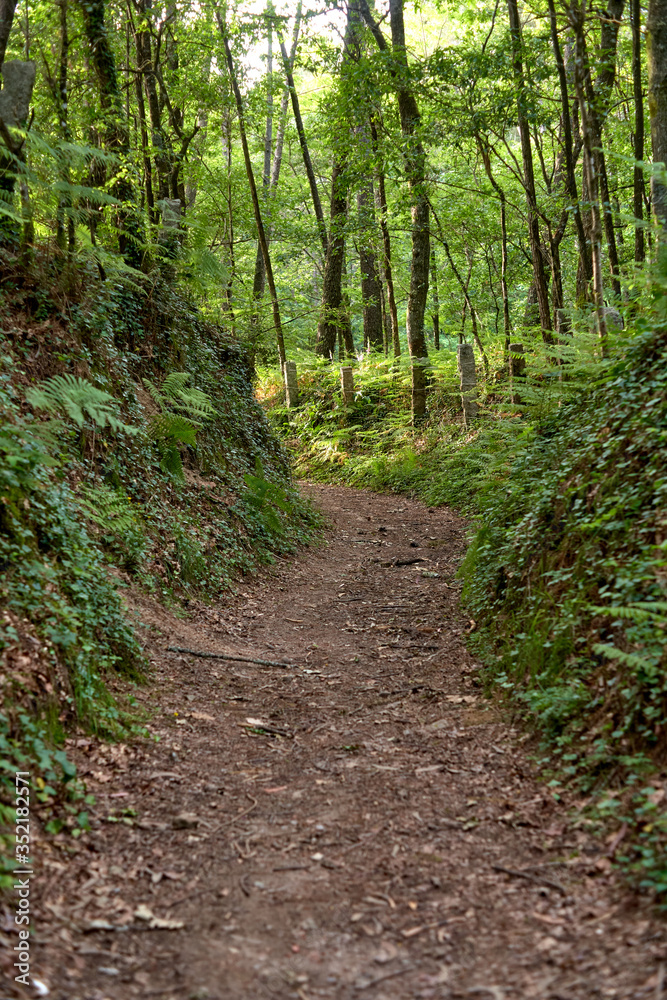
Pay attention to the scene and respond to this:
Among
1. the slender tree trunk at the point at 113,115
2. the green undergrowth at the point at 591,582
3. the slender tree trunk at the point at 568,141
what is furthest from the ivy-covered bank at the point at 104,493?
the slender tree trunk at the point at 568,141

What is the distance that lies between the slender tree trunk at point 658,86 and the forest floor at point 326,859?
5.50 meters

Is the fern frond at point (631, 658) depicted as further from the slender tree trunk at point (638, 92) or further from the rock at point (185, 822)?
the slender tree trunk at point (638, 92)

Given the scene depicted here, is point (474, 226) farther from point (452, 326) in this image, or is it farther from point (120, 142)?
point (120, 142)

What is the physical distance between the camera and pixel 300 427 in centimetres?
1859

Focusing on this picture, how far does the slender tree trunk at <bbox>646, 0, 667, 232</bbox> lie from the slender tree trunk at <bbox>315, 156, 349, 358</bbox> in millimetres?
8929

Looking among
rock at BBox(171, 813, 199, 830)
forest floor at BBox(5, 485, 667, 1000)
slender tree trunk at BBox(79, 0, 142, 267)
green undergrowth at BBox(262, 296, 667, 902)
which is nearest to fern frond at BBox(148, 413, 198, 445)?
slender tree trunk at BBox(79, 0, 142, 267)

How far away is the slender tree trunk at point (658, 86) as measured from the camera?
24.4ft

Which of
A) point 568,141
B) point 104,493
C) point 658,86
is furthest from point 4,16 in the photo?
point 658,86

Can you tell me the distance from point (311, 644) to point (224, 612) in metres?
1.01

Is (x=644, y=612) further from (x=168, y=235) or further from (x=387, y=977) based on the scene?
(x=168, y=235)

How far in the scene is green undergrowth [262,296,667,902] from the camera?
334cm

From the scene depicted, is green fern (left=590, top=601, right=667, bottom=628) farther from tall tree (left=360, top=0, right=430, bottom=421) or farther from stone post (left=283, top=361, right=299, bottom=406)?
stone post (left=283, top=361, right=299, bottom=406)

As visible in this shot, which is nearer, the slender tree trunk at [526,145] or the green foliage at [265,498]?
the green foliage at [265,498]

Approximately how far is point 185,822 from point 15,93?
7.17 meters
